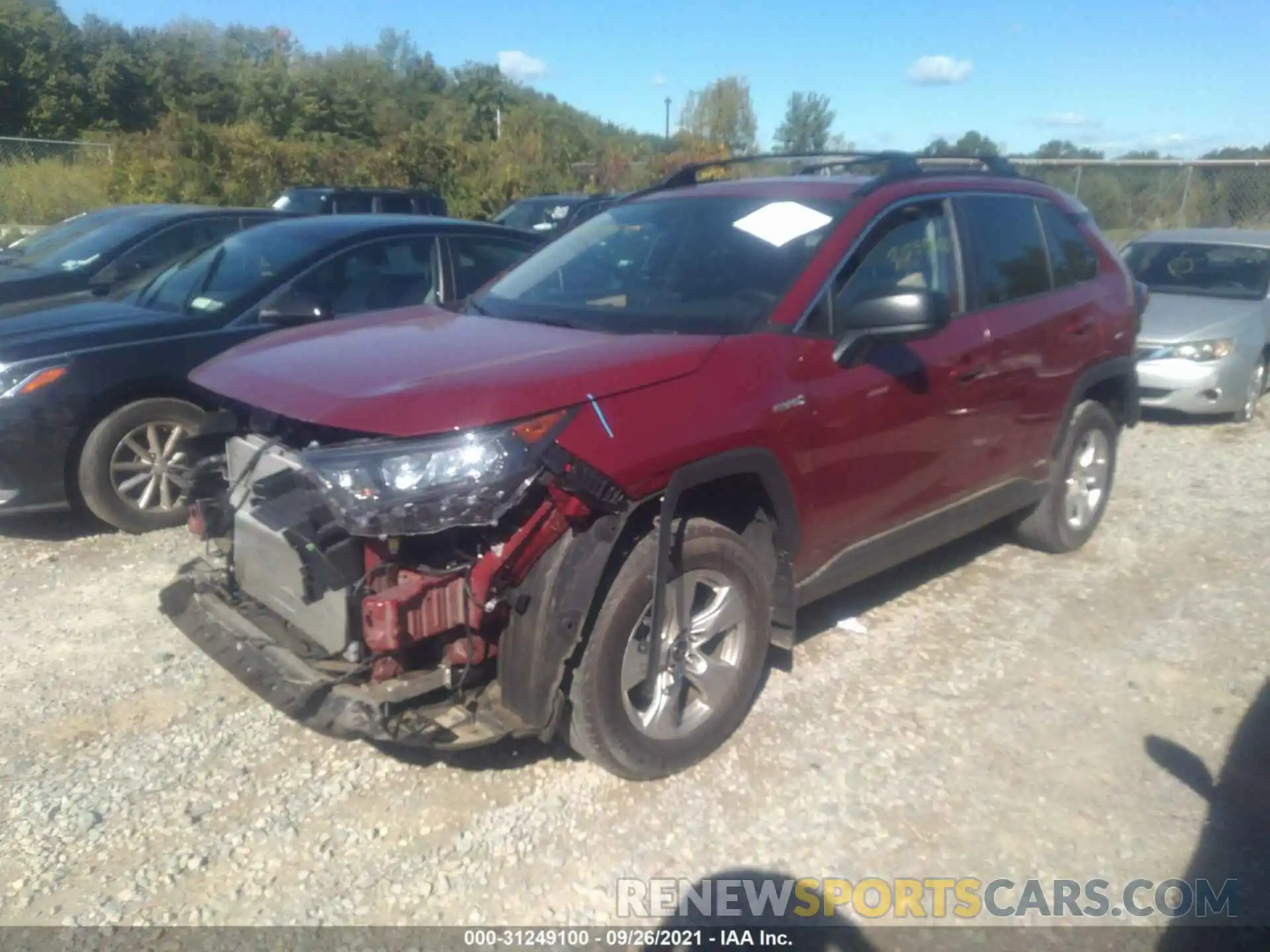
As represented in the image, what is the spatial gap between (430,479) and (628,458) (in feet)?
1.98

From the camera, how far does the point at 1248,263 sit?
988cm

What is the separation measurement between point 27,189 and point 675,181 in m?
21.8

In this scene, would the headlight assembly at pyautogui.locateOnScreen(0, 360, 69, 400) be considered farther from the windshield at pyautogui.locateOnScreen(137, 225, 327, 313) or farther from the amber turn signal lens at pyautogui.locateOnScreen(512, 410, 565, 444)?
the amber turn signal lens at pyautogui.locateOnScreen(512, 410, 565, 444)

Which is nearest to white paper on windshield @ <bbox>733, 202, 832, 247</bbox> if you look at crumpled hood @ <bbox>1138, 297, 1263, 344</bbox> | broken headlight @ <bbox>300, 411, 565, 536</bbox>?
broken headlight @ <bbox>300, 411, 565, 536</bbox>

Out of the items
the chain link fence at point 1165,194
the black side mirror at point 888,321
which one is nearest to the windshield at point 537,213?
the chain link fence at point 1165,194

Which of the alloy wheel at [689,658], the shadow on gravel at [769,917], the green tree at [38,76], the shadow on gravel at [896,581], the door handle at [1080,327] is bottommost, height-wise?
the shadow on gravel at [769,917]

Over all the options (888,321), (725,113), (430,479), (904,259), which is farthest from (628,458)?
(725,113)

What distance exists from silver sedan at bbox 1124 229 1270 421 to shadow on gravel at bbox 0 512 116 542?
754 centimetres

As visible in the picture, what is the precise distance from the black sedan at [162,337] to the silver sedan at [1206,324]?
19.2 feet

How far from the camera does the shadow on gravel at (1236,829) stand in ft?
9.89

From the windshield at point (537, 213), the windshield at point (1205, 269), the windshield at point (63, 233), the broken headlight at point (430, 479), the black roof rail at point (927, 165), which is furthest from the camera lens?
the windshield at point (537, 213)

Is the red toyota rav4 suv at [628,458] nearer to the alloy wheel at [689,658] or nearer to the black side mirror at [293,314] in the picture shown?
the alloy wheel at [689,658]

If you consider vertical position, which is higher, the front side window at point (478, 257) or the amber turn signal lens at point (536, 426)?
the front side window at point (478, 257)

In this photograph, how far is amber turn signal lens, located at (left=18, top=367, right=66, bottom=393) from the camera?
16.9 ft
